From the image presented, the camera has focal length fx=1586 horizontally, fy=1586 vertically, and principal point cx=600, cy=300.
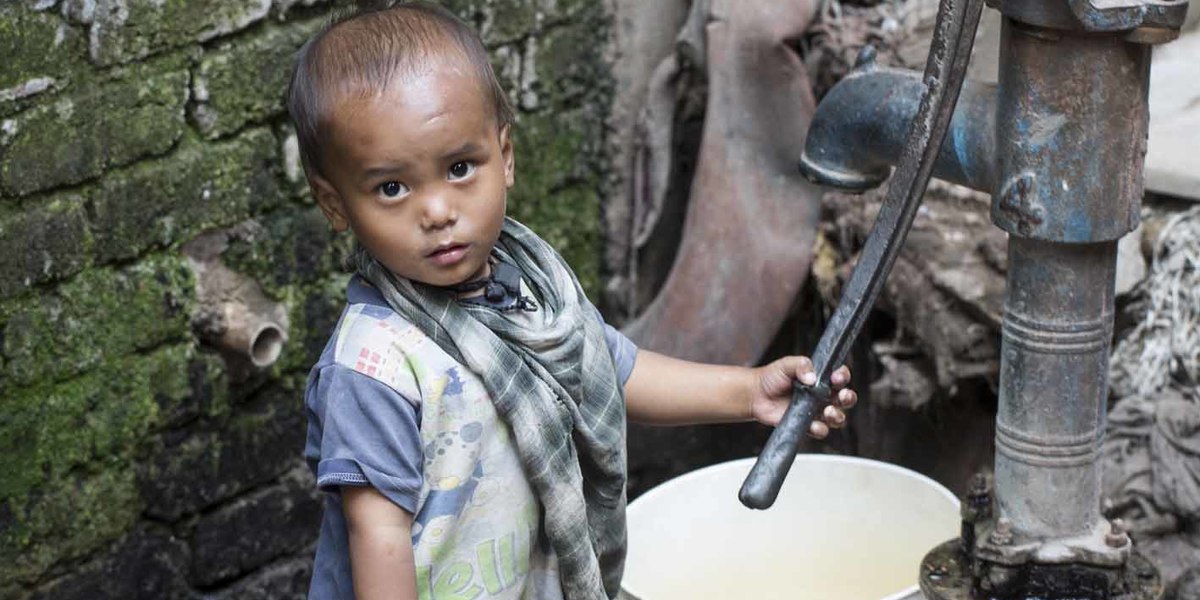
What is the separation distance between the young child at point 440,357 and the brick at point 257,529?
3.00ft

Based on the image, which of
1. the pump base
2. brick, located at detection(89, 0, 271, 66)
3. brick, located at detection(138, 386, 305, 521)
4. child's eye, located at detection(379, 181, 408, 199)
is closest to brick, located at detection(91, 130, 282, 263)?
brick, located at detection(89, 0, 271, 66)

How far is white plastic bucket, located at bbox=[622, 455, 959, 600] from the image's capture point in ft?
6.61

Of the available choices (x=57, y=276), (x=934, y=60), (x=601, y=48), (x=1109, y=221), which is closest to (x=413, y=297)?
(x=934, y=60)

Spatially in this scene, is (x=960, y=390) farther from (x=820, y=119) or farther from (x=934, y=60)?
(x=934, y=60)

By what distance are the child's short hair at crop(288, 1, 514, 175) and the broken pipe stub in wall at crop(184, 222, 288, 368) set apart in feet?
2.85

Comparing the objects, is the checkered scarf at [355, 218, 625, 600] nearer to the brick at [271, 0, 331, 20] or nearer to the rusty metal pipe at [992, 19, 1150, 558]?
the rusty metal pipe at [992, 19, 1150, 558]

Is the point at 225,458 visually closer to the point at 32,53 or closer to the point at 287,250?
the point at 287,250

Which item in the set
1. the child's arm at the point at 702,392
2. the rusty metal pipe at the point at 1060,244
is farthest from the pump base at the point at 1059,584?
the child's arm at the point at 702,392

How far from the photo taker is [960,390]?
7.91 feet

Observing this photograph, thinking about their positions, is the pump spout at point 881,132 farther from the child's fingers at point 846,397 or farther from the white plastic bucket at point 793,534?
the white plastic bucket at point 793,534

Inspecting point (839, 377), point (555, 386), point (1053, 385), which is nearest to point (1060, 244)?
point (1053, 385)

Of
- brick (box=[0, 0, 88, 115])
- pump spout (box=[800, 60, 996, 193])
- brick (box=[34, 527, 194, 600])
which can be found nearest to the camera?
pump spout (box=[800, 60, 996, 193])

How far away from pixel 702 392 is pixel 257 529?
105 centimetres

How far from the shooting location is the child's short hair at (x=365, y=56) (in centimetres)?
138
